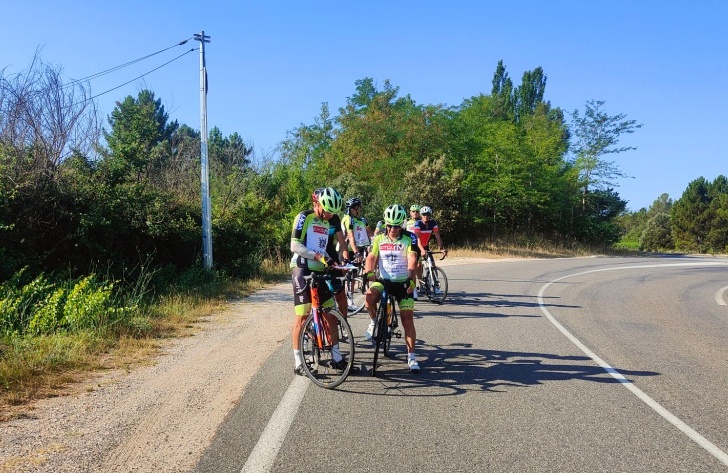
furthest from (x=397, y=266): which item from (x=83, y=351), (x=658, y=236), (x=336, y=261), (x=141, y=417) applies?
(x=658, y=236)

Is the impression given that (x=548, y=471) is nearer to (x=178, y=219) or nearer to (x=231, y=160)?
(x=178, y=219)

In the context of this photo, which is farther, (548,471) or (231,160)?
(231,160)

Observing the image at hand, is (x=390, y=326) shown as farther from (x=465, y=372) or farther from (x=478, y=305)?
(x=478, y=305)

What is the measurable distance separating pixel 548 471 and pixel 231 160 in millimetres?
24559

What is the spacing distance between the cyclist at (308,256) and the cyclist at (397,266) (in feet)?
2.35

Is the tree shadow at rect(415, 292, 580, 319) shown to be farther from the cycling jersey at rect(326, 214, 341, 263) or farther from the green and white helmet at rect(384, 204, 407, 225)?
the green and white helmet at rect(384, 204, 407, 225)

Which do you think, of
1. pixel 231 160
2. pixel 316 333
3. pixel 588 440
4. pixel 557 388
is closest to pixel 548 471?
pixel 588 440

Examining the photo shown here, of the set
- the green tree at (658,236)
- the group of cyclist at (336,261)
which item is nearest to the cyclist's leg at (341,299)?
the group of cyclist at (336,261)

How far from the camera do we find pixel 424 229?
11.7 meters

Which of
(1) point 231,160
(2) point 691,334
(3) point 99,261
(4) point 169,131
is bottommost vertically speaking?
(2) point 691,334

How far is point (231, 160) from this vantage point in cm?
2633

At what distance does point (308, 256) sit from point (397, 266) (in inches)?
45.8

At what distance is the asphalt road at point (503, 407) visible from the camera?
Answer: 12.6 feet

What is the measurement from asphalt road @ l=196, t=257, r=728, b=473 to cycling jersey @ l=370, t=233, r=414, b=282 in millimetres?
1092
